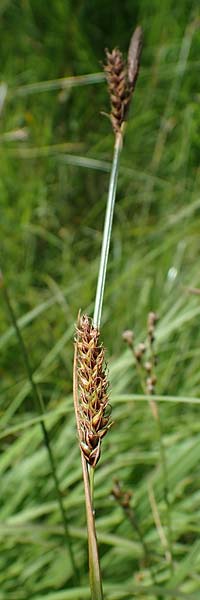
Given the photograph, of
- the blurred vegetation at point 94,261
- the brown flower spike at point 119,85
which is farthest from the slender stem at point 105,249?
the blurred vegetation at point 94,261

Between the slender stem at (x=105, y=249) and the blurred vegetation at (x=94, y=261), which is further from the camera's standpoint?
the blurred vegetation at (x=94, y=261)

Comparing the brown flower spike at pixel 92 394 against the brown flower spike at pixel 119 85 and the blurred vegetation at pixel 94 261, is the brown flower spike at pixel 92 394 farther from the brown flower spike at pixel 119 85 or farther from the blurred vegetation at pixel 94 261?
the blurred vegetation at pixel 94 261

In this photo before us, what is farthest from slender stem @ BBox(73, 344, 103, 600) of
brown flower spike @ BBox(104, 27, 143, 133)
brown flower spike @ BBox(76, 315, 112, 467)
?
brown flower spike @ BBox(104, 27, 143, 133)

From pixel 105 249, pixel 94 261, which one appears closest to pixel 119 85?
pixel 105 249

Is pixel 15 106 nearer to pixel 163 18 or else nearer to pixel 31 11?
pixel 31 11

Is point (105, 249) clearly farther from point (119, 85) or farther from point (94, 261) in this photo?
point (94, 261)
